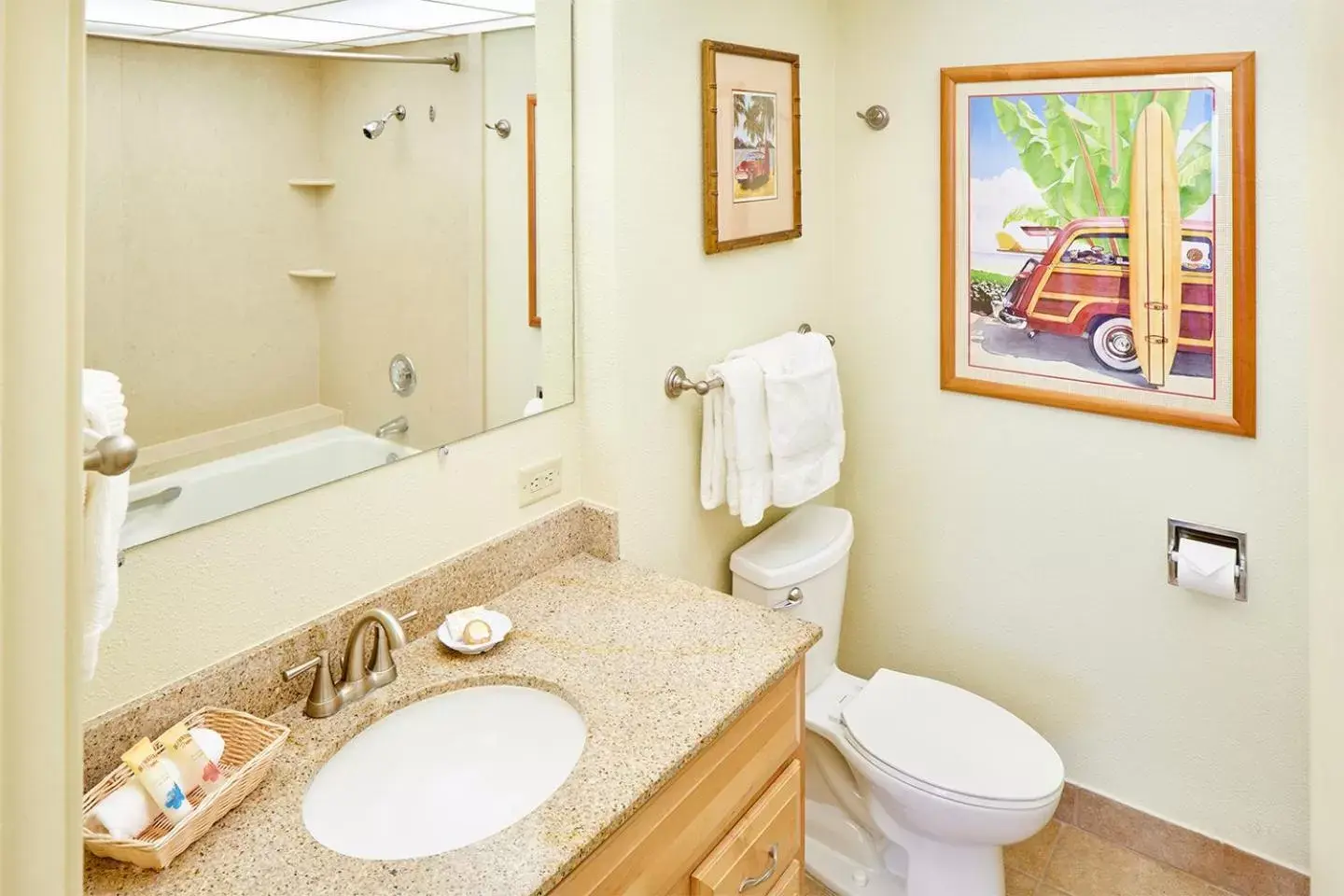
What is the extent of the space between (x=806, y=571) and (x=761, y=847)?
0.67 meters

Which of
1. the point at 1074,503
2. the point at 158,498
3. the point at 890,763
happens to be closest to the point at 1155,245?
the point at 1074,503

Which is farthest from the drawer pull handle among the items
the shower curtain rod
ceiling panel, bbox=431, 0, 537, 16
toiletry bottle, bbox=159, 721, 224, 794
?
ceiling panel, bbox=431, 0, 537, 16

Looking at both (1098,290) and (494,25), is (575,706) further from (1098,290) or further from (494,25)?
(1098,290)

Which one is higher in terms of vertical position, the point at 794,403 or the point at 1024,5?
the point at 1024,5

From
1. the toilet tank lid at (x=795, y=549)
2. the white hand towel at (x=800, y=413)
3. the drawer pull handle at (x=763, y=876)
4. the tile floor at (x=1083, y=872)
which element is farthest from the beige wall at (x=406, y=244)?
the tile floor at (x=1083, y=872)

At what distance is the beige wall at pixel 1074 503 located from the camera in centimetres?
180

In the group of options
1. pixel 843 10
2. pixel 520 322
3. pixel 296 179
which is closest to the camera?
pixel 296 179

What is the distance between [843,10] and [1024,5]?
42 centimetres

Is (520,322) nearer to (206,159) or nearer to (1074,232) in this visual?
(206,159)

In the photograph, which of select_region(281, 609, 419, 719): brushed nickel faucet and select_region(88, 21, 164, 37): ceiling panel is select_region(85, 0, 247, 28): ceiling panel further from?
select_region(281, 609, 419, 719): brushed nickel faucet

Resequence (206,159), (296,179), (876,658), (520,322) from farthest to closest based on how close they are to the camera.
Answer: (876,658)
(520,322)
(296,179)
(206,159)

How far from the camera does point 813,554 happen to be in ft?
6.68

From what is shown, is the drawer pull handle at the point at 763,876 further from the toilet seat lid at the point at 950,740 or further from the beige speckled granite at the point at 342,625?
the beige speckled granite at the point at 342,625

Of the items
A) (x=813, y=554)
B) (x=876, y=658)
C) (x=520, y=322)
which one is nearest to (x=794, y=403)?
(x=813, y=554)
